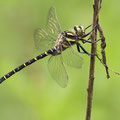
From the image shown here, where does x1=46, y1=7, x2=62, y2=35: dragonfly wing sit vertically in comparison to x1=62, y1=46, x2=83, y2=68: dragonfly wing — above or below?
above

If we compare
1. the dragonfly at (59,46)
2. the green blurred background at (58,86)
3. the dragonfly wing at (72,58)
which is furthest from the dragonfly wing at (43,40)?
the green blurred background at (58,86)

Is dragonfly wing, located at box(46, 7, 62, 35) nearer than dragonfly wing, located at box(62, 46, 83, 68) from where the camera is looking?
No

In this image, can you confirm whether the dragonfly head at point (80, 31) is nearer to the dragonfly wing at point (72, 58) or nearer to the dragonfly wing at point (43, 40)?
the dragonfly wing at point (72, 58)

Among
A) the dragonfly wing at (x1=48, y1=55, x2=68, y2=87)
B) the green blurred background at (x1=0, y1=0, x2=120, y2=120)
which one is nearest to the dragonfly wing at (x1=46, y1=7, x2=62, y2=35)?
the dragonfly wing at (x1=48, y1=55, x2=68, y2=87)

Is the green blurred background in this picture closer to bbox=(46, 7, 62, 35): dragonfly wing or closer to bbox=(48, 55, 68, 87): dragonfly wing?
bbox=(48, 55, 68, 87): dragonfly wing

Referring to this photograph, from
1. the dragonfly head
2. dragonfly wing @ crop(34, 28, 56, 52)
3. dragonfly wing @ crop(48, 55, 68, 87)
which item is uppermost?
dragonfly wing @ crop(34, 28, 56, 52)

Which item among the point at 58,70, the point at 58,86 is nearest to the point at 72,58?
the point at 58,70

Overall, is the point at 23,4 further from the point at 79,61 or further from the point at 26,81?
the point at 79,61
